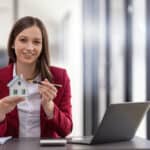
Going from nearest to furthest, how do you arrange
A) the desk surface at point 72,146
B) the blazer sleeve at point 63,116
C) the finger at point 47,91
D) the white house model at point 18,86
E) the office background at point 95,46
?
the desk surface at point 72,146, the white house model at point 18,86, the finger at point 47,91, the blazer sleeve at point 63,116, the office background at point 95,46

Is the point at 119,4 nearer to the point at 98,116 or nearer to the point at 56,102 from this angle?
the point at 98,116

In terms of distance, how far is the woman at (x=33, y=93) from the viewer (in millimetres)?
1808

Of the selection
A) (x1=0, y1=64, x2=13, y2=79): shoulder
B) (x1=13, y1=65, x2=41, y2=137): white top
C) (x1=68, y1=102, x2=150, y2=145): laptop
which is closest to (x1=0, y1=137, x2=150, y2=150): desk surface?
(x1=68, y1=102, x2=150, y2=145): laptop

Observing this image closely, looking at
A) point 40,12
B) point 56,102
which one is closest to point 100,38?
point 40,12

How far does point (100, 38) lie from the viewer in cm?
321

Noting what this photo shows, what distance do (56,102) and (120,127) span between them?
1.59 ft

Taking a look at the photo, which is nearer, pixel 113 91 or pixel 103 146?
pixel 103 146

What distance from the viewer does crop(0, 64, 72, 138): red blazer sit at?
1793mm

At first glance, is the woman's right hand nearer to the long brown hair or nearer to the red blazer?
the red blazer

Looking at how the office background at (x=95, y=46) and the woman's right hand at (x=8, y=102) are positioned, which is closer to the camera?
the woman's right hand at (x=8, y=102)

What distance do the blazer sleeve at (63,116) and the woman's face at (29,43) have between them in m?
0.22

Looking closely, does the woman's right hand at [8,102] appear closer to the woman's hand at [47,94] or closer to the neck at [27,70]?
the woman's hand at [47,94]

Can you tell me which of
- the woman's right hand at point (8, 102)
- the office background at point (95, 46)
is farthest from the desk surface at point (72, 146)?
the office background at point (95, 46)

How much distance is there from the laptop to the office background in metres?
1.56
